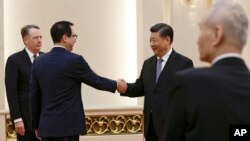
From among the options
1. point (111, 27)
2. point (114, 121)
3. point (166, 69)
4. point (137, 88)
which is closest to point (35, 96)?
point (137, 88)

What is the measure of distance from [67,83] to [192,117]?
2041 mm

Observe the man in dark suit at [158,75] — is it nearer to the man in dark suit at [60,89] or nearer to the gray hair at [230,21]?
the man in dark suit at [60,89]

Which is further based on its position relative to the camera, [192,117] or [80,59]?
[80,59]

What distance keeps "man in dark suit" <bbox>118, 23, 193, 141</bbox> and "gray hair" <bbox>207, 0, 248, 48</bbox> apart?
202cm

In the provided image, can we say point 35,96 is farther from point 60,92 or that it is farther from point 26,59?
point 26,59

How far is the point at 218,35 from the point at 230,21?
6 cm

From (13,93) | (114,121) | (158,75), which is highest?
(158,75)

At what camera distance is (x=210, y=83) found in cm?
161

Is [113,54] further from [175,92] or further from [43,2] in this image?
[175,92]

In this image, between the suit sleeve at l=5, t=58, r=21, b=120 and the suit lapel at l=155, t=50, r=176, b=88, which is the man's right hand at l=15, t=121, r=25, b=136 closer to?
the suit sleeve at l=5, t=58, r=21, b=120

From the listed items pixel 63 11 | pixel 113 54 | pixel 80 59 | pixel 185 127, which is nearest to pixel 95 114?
pixel 113 54

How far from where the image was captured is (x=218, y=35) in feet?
5.30

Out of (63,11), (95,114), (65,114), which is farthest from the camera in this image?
(63,11)

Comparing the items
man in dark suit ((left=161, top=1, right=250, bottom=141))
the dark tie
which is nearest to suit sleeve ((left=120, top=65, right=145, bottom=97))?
the dark tie
